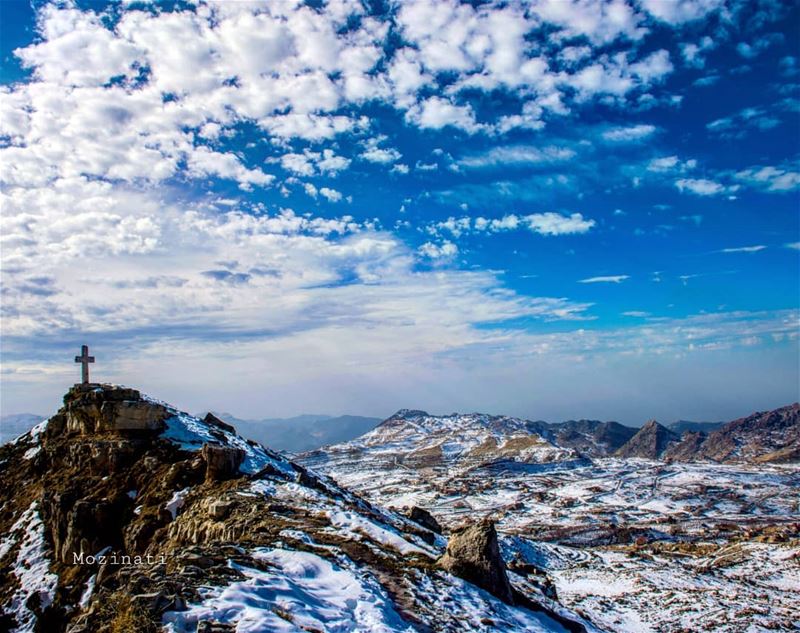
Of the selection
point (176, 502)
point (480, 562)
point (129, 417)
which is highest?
point (129, 417)

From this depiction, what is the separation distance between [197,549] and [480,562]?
994cm

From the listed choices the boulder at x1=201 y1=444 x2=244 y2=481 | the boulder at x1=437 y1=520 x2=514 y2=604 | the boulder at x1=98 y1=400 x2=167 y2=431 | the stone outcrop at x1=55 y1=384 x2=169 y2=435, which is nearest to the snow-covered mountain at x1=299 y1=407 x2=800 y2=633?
the boulder at x1=437 y1=520 x2=514 y2=604

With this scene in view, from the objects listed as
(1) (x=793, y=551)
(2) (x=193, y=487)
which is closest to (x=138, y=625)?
(2) (x=193, y=487)

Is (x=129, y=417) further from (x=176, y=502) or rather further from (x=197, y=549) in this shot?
(x=197, y=549)

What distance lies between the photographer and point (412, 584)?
653 inches

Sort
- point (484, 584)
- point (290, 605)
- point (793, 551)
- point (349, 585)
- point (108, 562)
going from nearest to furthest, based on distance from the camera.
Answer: point (290, 605) < point (349, 585) < point (484, 584) < point (108, 562) < point (793, 551)

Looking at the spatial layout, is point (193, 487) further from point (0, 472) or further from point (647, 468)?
point (647, 468)

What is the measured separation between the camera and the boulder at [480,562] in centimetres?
1825

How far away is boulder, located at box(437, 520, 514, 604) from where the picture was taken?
1825cm

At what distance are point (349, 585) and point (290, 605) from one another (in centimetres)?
297

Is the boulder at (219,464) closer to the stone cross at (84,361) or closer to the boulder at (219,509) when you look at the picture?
the boulder at (219,509)

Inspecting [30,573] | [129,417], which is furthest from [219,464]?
[129,417]

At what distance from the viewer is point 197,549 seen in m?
15.4

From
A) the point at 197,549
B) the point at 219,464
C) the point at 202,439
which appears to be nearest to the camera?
the point at 197,549
